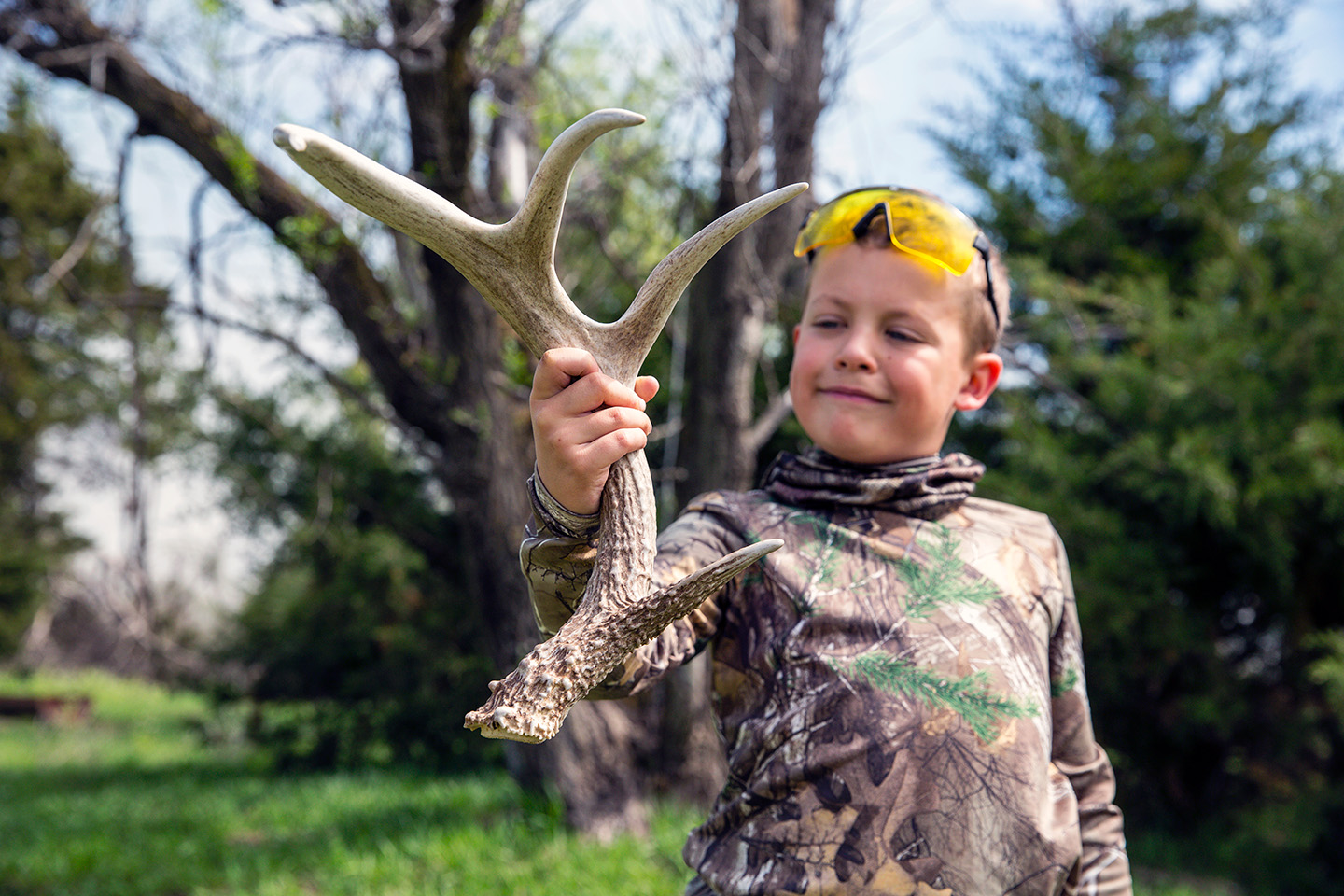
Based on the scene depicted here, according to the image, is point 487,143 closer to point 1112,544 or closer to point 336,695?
point 1112,544

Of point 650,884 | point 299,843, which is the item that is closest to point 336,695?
point 299,843

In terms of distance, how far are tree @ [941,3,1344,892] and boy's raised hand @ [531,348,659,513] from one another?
369 centimetres

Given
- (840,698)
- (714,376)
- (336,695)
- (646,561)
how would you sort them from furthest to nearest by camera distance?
(336,695), (714,376), (840,698), (646,561)

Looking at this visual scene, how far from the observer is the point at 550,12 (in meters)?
4.56

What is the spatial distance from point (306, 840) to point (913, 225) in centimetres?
449

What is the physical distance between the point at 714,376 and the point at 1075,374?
2170mm

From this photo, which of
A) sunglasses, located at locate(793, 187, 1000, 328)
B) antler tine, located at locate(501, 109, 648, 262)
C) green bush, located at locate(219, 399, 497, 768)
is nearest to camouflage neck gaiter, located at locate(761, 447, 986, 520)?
sunglasses, located at locate(793, 187, 1000, 328)

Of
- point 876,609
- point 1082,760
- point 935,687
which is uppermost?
point 876,609

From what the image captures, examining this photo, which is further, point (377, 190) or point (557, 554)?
point (557, 554)

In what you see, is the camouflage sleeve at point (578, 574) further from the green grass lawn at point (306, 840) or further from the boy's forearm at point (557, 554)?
the green grass lawn at point (306, 840)

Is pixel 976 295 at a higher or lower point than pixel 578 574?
higher

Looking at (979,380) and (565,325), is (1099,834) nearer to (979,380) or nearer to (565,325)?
(979,380)

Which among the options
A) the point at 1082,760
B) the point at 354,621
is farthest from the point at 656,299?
the point at 354,621

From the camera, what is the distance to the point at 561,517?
1171mm
